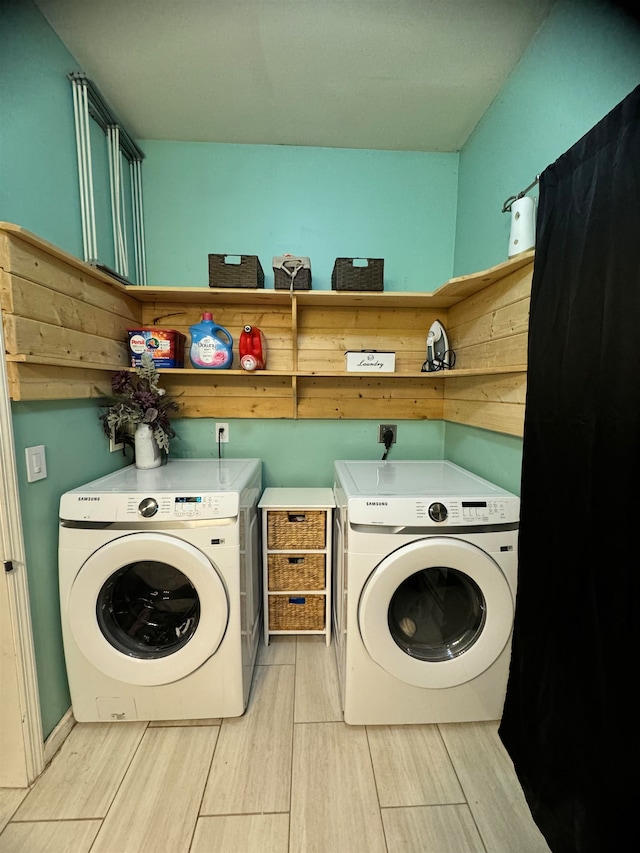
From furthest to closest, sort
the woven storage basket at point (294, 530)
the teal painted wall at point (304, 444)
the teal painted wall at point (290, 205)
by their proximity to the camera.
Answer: the teal painted wall at point (304, 444) < the teal painted wall at point (290, 205) < the woven storage basket at point (294, 530)

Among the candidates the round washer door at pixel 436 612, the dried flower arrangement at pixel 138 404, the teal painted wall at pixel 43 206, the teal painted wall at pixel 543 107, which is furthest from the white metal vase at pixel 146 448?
the teal painted wall at pixel 543 107

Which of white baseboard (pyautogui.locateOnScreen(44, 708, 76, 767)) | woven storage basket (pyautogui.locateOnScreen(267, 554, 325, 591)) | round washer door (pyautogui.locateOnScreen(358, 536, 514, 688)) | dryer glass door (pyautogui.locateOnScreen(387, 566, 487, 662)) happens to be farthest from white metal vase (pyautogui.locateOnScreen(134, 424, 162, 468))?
dryer glass door (pyautogui.locateOnScreen(387, 566, 487, 662))

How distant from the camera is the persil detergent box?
1.65 meters

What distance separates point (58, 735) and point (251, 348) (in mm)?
1758

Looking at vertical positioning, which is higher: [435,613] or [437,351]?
[437,351]

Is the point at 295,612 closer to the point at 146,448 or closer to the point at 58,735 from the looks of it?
the point at 58,735

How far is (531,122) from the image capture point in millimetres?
1278

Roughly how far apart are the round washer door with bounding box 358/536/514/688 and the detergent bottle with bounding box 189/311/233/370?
4.07ft

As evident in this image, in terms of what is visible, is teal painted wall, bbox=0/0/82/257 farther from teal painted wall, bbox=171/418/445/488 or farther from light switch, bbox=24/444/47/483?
teal painted wall, bbox=171/418/445/488

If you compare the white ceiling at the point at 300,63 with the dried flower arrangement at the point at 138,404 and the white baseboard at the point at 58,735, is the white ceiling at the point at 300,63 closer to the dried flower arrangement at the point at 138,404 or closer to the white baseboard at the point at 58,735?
the dried flower arrangement at the point at 138,404

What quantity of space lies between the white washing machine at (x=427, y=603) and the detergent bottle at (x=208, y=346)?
3.11 ft

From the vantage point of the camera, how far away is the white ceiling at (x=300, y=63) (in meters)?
1.18

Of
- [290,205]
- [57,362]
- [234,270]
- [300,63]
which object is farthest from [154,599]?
[300,63]

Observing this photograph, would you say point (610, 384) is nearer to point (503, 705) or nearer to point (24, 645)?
point (503, 705)
